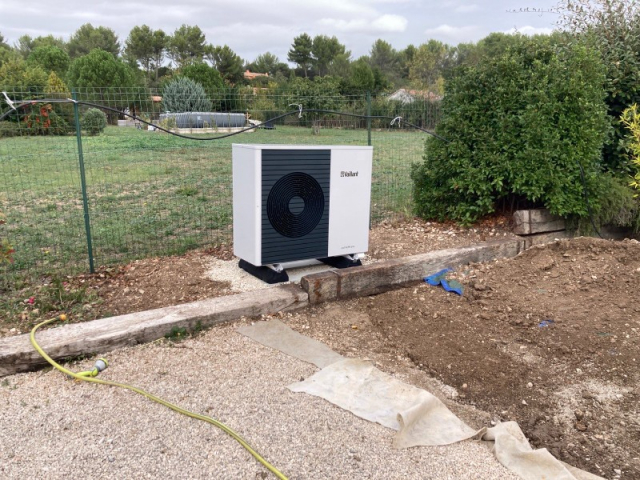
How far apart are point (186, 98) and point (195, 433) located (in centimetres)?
448

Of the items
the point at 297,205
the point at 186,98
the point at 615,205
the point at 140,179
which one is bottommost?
the point at 140,179

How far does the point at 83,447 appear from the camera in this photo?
2.57 metres

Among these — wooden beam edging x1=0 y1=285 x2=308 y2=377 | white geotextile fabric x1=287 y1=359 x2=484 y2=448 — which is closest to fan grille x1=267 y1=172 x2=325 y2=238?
wooden beam edging x1=0 y1=285 x2=308 y2=377

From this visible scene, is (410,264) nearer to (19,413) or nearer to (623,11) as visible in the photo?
(19,413)

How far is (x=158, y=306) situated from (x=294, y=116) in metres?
3.94

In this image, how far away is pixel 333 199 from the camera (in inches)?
190

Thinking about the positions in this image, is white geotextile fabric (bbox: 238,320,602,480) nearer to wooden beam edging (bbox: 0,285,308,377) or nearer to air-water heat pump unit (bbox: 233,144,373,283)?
wooden beam edging (bbox: 0,285,308,377)

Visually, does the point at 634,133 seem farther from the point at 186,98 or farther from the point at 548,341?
the point at 186,98

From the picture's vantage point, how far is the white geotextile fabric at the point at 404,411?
2.50 metres

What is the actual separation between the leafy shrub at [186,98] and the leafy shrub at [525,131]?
9.49ft

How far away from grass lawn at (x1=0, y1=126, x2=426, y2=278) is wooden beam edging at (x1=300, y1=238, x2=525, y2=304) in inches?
74.0

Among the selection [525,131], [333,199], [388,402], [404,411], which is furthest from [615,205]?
[404,411]

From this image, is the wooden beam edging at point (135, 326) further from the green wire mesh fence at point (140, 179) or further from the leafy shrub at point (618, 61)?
the leafy shrub at point (618, 61)

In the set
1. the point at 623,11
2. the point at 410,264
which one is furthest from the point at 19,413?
the point at 623,11
